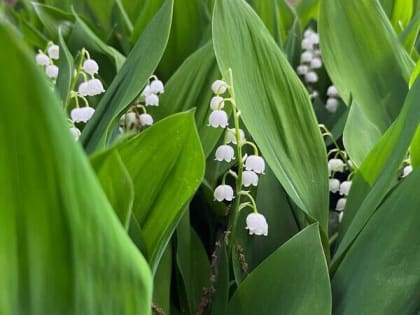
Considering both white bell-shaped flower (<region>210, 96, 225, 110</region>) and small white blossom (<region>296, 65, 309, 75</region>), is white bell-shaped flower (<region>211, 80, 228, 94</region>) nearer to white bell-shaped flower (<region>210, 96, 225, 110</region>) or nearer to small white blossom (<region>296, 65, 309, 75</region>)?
white bell-shaped flower (<region>210, 96, 225, 110</region>)

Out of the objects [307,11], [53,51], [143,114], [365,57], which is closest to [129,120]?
[143,114]

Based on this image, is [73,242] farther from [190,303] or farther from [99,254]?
[190,303]

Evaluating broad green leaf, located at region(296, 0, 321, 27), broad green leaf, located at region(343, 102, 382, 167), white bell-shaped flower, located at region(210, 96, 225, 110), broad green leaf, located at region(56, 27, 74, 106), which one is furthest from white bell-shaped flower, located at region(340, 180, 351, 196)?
broad green leaf, located at region(296, 0, 321, 27)

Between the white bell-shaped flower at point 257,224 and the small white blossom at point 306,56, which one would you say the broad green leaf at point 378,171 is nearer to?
the white bell-shaped flower at point 257,224

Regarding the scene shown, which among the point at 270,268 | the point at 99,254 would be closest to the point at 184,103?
the point at 270,268

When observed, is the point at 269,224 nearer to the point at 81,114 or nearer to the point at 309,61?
the point at 81,114
